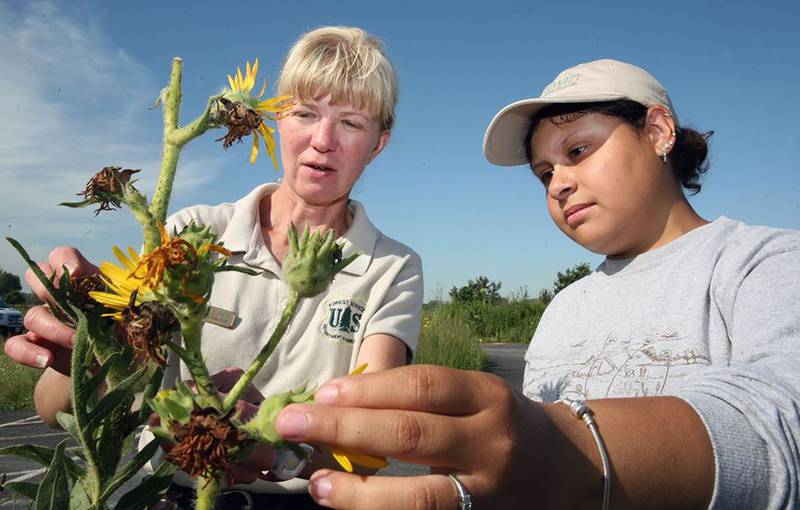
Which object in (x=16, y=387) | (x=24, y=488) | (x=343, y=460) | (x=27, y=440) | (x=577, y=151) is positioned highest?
(x=577, y=151)

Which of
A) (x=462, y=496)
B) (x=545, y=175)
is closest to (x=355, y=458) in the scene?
(x=462, y=496)

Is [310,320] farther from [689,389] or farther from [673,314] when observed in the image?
[689,389]

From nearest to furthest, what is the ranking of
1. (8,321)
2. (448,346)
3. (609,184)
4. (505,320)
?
(609,184), (448,346), (8,321), (505,320)

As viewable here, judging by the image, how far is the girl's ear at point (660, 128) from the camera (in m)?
1.86

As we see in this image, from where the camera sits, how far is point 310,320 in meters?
1.82

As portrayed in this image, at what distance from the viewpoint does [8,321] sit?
17.2 metres

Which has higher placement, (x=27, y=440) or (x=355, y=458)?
(x=355, y=458)

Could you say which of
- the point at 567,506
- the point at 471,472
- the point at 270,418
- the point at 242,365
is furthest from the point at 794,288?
the point at 242,365

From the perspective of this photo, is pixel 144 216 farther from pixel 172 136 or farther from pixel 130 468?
pixel 130 468

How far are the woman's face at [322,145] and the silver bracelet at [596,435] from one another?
1.24 metres

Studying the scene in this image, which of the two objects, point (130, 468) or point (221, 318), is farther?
Answer: point (221, 318)

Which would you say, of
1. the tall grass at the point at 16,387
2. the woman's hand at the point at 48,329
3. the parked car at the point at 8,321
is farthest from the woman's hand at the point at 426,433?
the parked car at the point at 8,321

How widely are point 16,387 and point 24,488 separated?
10331mm

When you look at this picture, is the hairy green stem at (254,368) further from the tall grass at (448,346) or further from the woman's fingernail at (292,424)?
the tall grass at (448,346)
